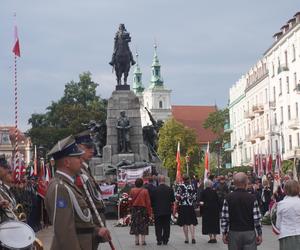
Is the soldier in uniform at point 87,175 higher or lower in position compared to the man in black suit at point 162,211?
higher

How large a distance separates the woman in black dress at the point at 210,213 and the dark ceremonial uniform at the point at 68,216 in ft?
39.8

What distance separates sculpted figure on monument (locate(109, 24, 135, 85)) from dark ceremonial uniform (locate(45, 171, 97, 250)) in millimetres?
31558

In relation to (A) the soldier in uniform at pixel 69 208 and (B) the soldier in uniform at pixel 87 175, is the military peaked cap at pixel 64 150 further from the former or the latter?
(B) the soldier in uniform at pixel 87 175

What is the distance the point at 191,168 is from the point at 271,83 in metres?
23.7

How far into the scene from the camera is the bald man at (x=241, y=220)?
407 inches

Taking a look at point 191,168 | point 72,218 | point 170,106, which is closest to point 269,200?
Result: point 72,218

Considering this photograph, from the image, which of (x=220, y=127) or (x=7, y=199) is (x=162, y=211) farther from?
(x=220, y=127)

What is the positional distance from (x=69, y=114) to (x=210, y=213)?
191 ft

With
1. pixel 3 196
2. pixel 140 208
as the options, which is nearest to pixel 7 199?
pixel 3 196

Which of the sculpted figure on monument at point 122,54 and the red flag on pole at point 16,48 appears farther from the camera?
the sculpted figure on monument at point 122,54

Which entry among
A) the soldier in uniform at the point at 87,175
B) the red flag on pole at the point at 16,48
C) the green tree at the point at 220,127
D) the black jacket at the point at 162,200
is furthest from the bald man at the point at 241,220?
the green tree at the point at 220,127

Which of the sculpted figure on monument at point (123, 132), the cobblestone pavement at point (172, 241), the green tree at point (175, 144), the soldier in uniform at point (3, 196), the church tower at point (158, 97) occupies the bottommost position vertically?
the cobblestone pavement at point (172, 241)

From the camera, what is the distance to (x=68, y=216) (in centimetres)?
656

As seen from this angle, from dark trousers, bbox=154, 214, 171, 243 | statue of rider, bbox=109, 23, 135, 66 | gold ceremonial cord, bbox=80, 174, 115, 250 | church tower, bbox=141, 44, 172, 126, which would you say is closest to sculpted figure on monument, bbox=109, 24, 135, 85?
statue of rider, bbox=109, 23, 135, 66
